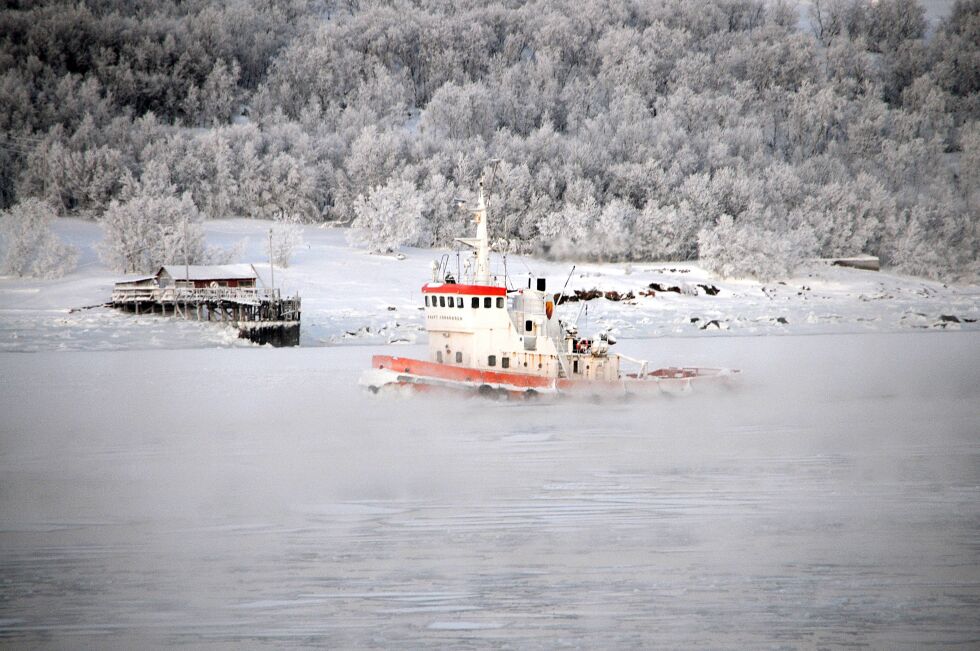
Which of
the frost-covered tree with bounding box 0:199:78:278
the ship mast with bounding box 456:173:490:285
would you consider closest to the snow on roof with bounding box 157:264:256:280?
the frost-covered tree with bounding box 0:199:78:278

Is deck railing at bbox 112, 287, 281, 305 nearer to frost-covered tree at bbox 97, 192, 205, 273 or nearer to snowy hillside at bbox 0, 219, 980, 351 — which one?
snowy hillside at bbox 0, 219, 980, 351

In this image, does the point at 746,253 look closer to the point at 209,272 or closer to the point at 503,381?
the point at 209,272

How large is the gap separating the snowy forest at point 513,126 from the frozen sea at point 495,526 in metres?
42.4

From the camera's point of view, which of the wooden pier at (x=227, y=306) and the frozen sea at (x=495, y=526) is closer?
the frozen sea at (x=495, y=526)

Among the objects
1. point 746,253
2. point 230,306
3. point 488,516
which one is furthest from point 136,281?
point 488,516

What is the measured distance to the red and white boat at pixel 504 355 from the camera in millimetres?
30359

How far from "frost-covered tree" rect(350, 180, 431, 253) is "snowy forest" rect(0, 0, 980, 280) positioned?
0.59 ft

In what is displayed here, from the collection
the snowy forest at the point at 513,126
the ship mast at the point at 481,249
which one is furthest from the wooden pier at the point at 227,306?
the ship mast at the point at 481,249

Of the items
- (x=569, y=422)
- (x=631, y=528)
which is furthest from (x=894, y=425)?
(x=631, y=528)

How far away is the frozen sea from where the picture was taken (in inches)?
423

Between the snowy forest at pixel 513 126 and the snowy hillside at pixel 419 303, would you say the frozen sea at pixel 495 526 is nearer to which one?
the snowy hillside at pixel 419 303

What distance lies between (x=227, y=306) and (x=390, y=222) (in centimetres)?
1857

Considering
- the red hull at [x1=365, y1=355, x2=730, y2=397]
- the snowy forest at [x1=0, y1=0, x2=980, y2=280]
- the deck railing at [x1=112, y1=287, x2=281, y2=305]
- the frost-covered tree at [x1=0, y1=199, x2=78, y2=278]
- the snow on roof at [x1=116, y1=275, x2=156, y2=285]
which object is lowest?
the red hull at [x1=365, y1=355, x2=730, y2=397]

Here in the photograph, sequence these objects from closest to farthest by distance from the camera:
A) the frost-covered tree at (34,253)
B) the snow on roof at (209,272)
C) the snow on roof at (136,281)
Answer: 1. the snow on roof at (136,281)
2. the snow on roof at (209,272)
3. the frost-covered tree at (34,253)
